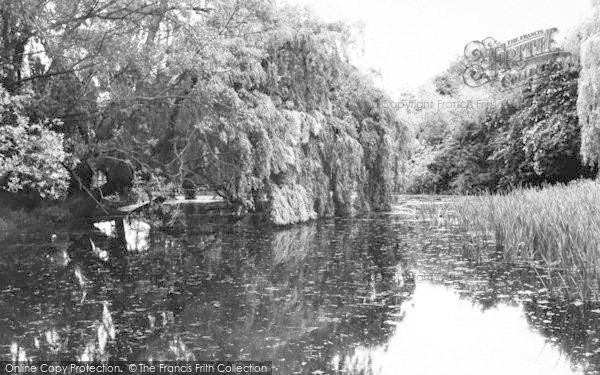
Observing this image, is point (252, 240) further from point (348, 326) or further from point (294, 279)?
point (348, 326)

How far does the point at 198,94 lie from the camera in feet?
36.2

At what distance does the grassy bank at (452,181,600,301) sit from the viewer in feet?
19.4

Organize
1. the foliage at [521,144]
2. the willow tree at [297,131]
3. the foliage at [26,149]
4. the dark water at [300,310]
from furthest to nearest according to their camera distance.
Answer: the foliage at [521,144]
the willow tree at [297,131]
the foliage at [26,149]
the dark water at [300,310]

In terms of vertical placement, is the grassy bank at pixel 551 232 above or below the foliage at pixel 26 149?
below

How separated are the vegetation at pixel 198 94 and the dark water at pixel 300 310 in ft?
8.69

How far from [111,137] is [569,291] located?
9.19m

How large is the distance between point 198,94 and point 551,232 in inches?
240

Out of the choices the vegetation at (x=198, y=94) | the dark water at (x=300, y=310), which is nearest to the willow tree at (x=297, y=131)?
the vegetation at (x=198, y=94)

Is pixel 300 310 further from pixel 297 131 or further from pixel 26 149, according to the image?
pixel 297 131

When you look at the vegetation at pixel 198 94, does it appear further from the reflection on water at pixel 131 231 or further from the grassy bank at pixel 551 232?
the grassy bank at pixel 551 232

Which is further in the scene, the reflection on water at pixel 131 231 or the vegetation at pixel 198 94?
the vegetation at pixel 198 94

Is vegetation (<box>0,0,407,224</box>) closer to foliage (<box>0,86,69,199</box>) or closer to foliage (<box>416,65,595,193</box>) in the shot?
foliage (<box>0,86,69,199</box>)

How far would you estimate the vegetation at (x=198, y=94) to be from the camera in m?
10.3

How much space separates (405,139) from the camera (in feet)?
50.8
